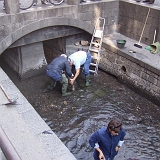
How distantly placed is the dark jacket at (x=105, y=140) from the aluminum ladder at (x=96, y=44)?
18.1 ft

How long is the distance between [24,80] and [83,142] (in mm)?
4305

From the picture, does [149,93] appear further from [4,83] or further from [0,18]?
[0,18]

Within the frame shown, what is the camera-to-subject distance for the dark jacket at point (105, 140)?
13.1ft

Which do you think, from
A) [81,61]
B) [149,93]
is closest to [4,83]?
[81,61]

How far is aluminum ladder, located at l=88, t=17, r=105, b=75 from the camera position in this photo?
31.8 feet

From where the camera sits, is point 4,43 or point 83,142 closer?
point 83,142

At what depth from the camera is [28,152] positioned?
3.16 meters

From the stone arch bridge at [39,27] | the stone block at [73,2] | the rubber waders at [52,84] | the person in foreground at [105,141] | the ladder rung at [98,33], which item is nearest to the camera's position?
the person in foreground at [105,141]

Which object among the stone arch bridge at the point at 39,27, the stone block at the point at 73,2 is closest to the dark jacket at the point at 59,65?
the stone arch bridge at the point at 39,27

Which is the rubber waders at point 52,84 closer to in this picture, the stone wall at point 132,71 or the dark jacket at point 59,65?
the dark jacket at point 59,65

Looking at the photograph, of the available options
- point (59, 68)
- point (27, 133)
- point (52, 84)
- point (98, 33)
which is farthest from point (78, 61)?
point (27, 133)

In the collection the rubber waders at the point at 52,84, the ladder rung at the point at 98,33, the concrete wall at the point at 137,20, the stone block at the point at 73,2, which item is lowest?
the rubber waders at the point at 52,84

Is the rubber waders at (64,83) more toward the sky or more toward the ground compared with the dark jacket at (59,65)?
more toward the ground

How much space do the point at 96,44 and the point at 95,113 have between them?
3506mm
